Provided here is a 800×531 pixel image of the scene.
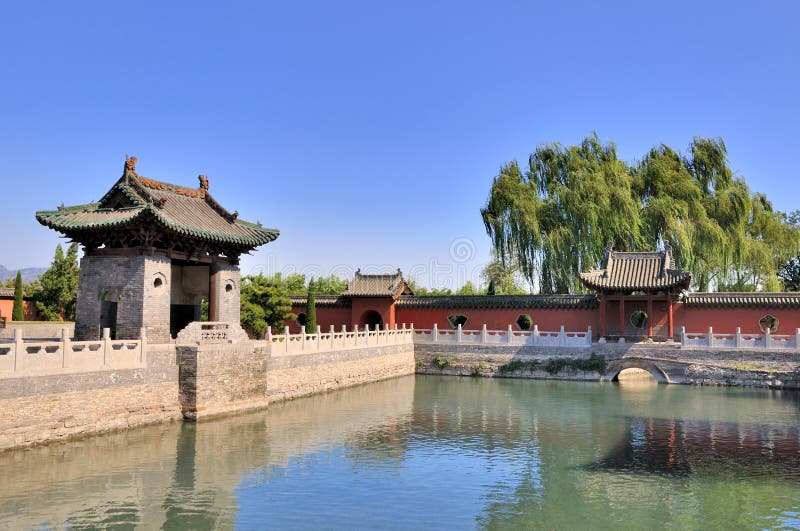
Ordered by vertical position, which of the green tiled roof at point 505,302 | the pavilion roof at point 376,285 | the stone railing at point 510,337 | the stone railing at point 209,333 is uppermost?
the pavilion roof at point 376,285

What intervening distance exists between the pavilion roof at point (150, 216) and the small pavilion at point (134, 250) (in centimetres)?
3

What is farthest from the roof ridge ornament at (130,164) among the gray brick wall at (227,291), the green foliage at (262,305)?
the green foliage at (262,305)

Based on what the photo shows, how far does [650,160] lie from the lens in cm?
3266

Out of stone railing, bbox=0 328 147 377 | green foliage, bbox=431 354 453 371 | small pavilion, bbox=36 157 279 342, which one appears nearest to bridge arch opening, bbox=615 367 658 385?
green foliage, bbox=431 354 453 371

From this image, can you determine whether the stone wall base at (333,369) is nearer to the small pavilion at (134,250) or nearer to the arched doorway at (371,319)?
the small pavilion at (134,250)

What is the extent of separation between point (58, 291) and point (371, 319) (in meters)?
14.7

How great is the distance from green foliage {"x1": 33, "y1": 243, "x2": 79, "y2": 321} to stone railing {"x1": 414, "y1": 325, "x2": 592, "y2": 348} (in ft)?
54.3

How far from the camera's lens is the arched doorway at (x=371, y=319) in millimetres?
31734

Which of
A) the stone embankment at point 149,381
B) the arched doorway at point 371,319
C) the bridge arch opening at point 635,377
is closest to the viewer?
the stone embankment at point 149,381

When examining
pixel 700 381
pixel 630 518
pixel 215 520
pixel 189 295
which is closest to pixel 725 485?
pixel 630 518

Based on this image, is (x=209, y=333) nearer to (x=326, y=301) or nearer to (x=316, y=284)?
(x=326, y=301)

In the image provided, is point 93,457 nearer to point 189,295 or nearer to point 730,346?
point 189,295

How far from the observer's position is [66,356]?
46.2 ft

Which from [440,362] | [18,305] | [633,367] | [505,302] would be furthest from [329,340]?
[18,305]
